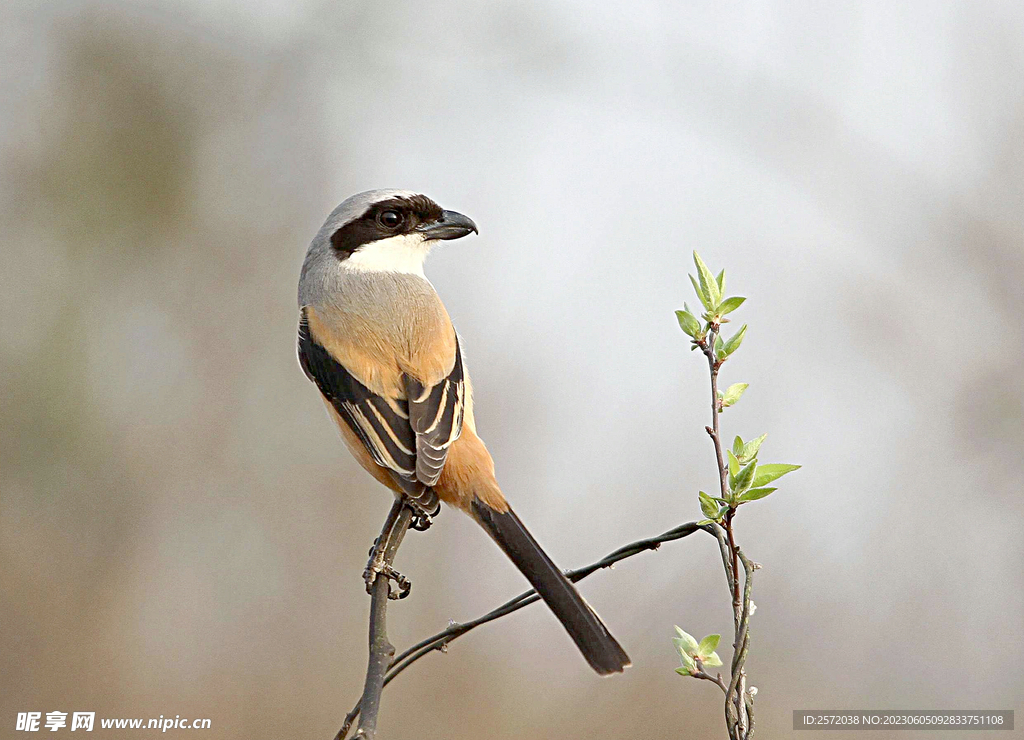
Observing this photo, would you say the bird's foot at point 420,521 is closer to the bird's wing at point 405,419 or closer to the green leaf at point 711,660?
A: the bird's wing at point 405,419

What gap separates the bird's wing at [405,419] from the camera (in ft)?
8.16

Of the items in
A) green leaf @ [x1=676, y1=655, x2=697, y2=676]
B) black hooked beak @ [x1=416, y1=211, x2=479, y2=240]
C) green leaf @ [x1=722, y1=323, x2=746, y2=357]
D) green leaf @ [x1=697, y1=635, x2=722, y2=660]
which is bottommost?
green leaf @ [x1=676, y1=655, x2=697, y2=676]

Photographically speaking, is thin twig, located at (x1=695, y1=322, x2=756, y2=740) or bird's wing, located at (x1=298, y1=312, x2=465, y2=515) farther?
bird's wing, located at (x1=298, y1=312, x2=465, y2=515)

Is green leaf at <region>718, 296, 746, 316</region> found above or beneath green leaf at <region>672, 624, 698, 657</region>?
above

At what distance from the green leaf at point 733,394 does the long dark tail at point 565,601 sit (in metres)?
0.51

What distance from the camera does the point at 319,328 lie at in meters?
2.94

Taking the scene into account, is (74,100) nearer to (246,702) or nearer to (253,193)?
(253,193)

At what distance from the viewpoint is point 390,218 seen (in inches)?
122

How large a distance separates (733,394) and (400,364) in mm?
1526

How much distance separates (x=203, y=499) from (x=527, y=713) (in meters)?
2.07

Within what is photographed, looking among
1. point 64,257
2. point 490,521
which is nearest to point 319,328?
point 490,521

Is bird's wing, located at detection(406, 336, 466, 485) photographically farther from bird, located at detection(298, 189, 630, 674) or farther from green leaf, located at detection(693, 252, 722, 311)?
green leaf, located at detection(693, 252, 722, 311)

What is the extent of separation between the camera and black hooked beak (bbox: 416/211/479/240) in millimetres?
3098

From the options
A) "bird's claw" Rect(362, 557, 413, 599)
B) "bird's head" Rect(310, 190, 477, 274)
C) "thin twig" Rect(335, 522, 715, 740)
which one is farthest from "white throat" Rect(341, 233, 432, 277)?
"thin twig" Rect(335, 522, 715, 740)
